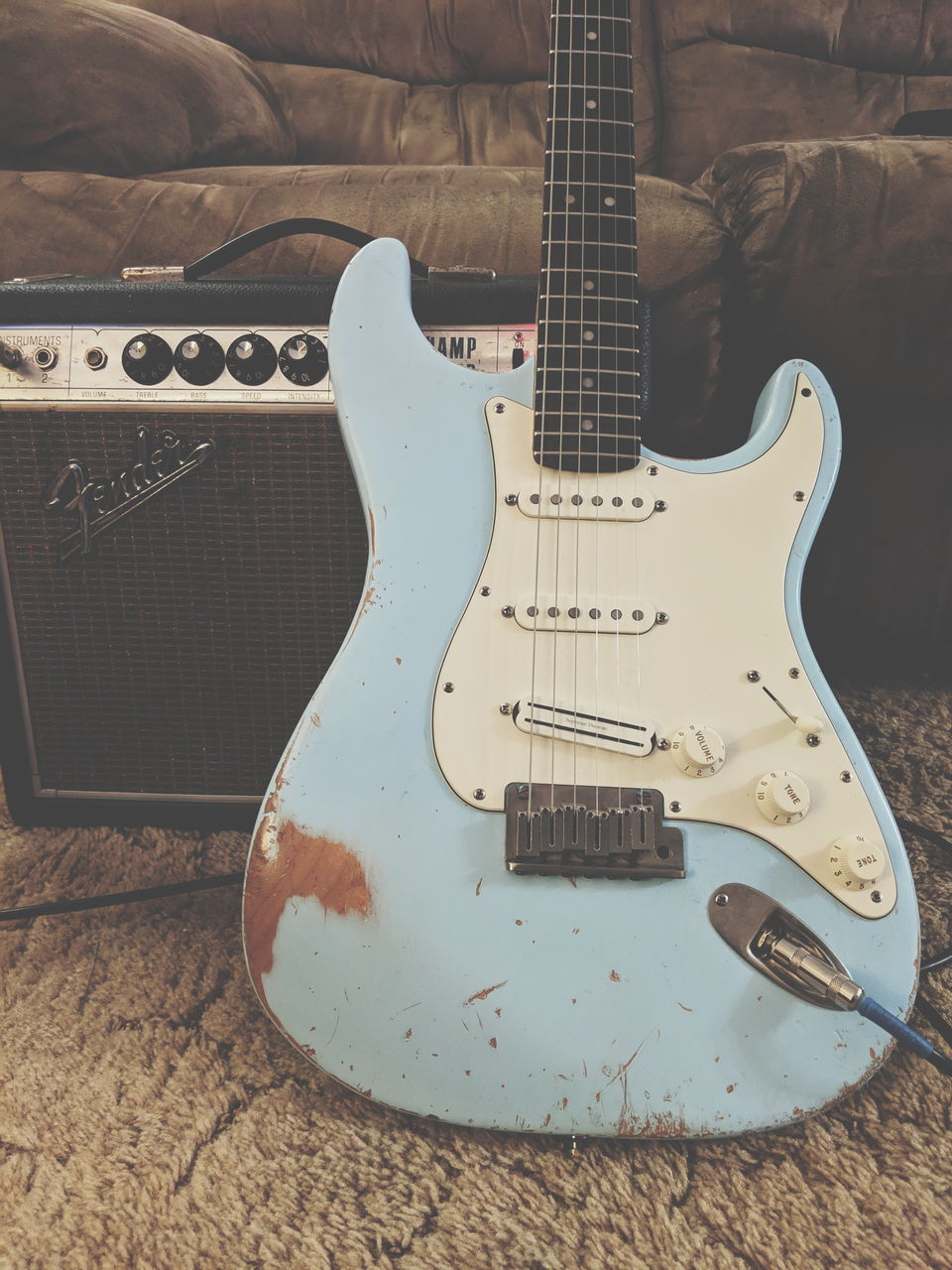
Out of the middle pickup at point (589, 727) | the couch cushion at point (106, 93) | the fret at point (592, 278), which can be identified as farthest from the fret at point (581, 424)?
the couch cushion at point (106, 93)

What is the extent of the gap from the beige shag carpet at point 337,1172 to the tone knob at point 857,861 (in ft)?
0.57

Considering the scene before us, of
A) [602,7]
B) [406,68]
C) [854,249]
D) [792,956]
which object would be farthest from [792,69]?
[792,956]

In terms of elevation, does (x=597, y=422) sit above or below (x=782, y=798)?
above

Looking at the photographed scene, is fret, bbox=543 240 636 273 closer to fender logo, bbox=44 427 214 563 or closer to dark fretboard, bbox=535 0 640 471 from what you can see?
dark fretboard, bbox=535 0 640 471

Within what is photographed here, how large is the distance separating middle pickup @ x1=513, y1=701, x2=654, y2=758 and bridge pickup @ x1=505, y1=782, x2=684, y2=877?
4 centimetres

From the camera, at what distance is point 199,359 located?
721 mm

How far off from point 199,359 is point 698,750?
0.55 metres

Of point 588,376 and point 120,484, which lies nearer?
point 588,376

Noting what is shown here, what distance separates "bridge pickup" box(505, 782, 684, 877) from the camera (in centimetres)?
52

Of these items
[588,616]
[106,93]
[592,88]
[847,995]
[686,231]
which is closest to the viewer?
[847,995]

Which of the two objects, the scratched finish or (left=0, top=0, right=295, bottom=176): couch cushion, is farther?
(left=0, top=0, right=295, bottom=176): couch cushion

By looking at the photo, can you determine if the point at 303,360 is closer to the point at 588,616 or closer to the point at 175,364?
the point at 175,364

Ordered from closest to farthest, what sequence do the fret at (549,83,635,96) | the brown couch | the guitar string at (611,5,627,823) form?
the guitar string at (611,5,627,823) → the fret at (549,83,635,96) → the brown couch

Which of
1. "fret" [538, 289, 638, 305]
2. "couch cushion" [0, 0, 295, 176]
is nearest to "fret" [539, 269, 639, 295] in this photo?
"fret" [538, 289, 638, 305]
